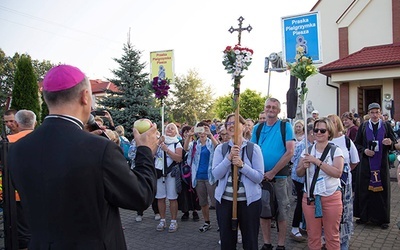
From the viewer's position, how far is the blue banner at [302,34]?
991cm

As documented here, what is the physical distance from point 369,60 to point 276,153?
15.6 m

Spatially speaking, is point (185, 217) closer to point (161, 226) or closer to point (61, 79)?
point (161, 226)

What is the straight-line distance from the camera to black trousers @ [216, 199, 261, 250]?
4172 mm

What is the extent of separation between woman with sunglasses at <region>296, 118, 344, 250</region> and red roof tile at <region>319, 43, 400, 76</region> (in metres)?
14.9

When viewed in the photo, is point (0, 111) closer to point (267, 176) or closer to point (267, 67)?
point (267, 67)

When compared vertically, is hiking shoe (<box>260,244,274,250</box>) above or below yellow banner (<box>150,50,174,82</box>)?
below

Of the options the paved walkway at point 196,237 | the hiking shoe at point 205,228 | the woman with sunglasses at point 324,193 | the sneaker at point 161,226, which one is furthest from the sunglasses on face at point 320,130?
the sneaker at point 161,226

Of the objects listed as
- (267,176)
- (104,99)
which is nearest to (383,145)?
(267,176)

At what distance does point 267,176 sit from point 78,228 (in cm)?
363

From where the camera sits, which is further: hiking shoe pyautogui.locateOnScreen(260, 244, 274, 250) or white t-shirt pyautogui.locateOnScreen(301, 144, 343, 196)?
hiking shoe pyautogui.locateOnScreen(260, 244, 274, 250)

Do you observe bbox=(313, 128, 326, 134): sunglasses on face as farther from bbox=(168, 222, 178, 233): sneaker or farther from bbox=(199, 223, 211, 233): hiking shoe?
bbox=(168, 222, 178, 233): sneaker

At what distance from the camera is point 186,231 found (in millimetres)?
6648

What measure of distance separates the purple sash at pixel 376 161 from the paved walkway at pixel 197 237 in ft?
2.54

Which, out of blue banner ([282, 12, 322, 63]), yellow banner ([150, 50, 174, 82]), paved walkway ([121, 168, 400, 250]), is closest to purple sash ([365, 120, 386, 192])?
paved walkway ([121, 168, 400, 250])
